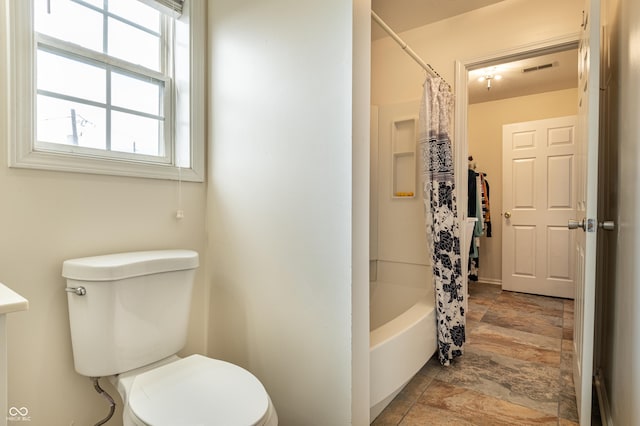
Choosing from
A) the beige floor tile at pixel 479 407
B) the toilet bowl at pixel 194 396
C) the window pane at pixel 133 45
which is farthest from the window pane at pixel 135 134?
the beige floor tile at pixel 479 407

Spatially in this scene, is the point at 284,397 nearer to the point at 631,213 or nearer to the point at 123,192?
the point at 123,192

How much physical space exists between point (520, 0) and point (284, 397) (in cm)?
269

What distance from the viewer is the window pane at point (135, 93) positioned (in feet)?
4.82

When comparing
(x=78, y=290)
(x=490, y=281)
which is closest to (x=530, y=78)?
(x=490, y=281)

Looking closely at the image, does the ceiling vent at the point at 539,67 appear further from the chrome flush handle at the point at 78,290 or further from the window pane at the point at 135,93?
the chrome flush handle at the point at 78,290

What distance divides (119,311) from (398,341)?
1.20 metres

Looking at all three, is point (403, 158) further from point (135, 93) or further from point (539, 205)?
point (539, 205)

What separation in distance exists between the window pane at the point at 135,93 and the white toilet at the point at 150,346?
712 mm

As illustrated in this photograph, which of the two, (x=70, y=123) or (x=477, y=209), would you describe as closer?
(x=70, y=123)

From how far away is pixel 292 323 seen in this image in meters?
1.33

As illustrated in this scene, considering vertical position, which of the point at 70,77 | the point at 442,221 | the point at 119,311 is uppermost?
the point at 70,77

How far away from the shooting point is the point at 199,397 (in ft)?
3.20

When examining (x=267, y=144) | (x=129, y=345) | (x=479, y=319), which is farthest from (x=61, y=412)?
(x=479, y=319)

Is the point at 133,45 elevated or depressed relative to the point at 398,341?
elevated
